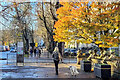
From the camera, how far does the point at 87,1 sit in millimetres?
14016

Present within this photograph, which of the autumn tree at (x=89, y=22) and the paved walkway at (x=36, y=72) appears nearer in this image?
the paved walkway at (x=36, y=72)

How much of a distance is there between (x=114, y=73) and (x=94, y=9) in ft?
15.9

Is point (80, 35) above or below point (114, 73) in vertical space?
above

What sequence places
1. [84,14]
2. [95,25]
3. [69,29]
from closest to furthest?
[95,25] < [84,14] < [69,29]

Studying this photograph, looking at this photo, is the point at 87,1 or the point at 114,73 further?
the point at 87,1

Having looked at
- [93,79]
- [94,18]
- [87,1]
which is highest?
[87,1]

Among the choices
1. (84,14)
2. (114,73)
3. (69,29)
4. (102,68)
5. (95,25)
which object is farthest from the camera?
(69,29)

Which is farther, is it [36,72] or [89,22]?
[89,22]

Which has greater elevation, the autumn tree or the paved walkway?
the autumn tree

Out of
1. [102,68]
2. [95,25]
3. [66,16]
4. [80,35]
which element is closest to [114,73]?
[102,68]

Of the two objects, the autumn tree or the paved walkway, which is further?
the autumn tree

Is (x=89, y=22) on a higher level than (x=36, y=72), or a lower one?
higher

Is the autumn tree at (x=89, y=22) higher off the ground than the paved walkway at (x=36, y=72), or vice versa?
the autumn tree at (x=89, y=22)

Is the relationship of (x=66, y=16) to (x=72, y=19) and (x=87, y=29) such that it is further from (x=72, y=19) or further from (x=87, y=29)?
(x=87, y=29)
